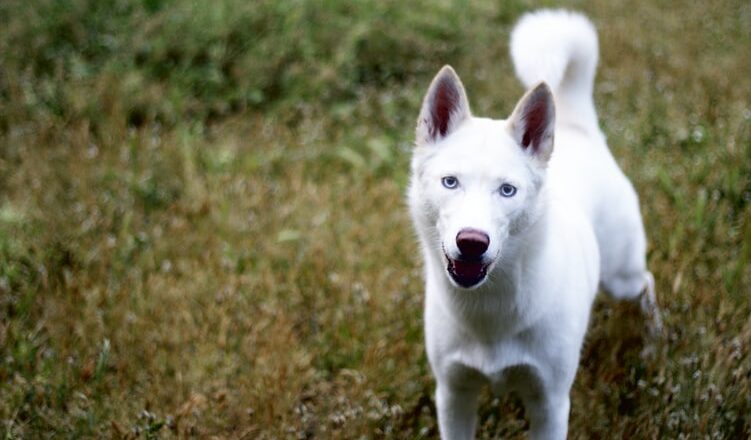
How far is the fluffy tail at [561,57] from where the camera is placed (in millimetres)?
3391

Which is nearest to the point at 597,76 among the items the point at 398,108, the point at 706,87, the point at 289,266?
the point at 706,87

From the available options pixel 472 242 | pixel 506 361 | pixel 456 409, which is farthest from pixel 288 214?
pixel 472 242

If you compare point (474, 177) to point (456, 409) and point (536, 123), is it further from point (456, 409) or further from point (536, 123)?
point (456, 409)

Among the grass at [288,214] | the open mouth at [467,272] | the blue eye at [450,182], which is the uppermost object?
the blue eye at [450,182]

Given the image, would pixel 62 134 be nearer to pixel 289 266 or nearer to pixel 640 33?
pixel 289 266

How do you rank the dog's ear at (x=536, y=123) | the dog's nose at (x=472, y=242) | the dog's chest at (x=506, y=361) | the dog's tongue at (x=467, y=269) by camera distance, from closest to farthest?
the dog's nose at (x=472, y=242)
the dog's tongue at (x=467, y=269)
the dog's ear at (x=536, y=123)
the dog's chest at (x=506, y=361)

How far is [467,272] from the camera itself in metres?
2.45

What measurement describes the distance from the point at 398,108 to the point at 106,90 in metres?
2.22

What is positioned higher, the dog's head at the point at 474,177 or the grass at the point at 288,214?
the dog's head at the point at 474,177

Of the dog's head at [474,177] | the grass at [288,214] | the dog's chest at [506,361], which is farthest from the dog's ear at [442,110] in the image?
the grass at [288,214]

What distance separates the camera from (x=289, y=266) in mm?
4430

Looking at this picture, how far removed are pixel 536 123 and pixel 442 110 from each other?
33cm

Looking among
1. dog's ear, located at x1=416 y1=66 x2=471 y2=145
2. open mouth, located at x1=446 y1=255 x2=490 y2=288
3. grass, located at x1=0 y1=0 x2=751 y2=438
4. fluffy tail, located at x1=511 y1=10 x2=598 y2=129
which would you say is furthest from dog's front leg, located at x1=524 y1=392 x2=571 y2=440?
fluffy tail, located at x1=511 y1=10 x2=598 y2=129

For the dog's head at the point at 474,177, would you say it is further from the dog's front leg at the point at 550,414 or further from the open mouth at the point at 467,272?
the dog's front leg at the point at 550,414
